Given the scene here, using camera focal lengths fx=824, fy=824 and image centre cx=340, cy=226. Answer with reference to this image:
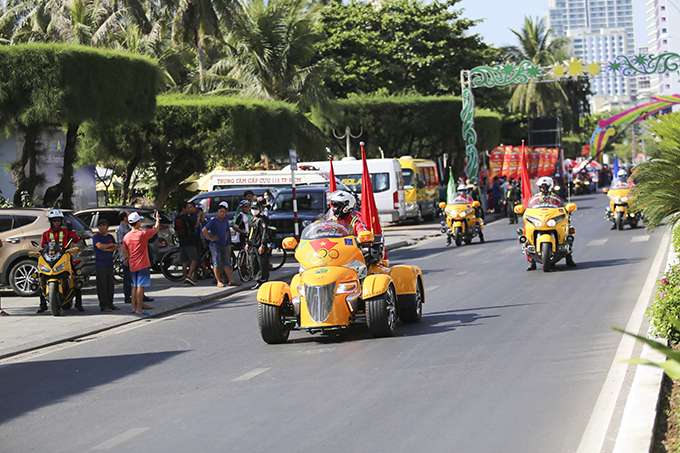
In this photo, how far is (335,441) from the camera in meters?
5.71

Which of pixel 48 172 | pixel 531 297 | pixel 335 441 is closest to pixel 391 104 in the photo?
pixel 48 172

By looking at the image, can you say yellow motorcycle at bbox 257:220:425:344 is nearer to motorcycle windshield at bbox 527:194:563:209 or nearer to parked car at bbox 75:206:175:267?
motorcycle windshield at bbox 527:194:563:209

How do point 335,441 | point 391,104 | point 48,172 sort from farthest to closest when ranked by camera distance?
point 391,104
point 48,172
point 335,441

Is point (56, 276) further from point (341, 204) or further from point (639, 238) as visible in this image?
point (639, 238)

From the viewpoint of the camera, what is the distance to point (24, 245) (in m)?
16.0

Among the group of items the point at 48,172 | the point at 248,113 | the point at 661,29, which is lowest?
the point at 48,172

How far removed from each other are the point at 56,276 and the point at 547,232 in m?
8.88

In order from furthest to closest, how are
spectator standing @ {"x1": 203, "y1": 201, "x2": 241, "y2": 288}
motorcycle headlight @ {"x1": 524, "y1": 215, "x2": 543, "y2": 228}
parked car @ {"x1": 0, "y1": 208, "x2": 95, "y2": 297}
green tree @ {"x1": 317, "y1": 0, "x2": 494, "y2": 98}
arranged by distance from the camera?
green tree @ {"x1": 317, "y1": 0, "x2": 494, "y2": 98} → spectator standing @ {"x1": 203, "y1": 201, "x2": 241, "y2": 288} → parked car @ {"x1": 0, "y1": 208, "x2": 95, "y2": 297} → motorcycle headlight @ {"x1": 524, "y1": 215, "x2": 543, "y2": 228}

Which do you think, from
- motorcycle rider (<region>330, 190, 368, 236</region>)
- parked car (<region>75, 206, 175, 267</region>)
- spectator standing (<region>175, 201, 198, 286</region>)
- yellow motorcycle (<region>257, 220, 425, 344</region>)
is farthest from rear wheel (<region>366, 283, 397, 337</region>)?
parked car (<region>75, 206, 175, 267</region>)

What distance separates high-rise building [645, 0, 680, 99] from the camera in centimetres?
2491

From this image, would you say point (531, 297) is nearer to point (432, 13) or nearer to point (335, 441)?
point (335, 441)

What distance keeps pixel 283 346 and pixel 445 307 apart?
3.35m

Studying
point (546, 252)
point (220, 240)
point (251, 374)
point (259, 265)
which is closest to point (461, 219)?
point (546, 252)

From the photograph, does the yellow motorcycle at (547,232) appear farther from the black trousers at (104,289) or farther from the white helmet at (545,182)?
the black trousers at (104,289)
